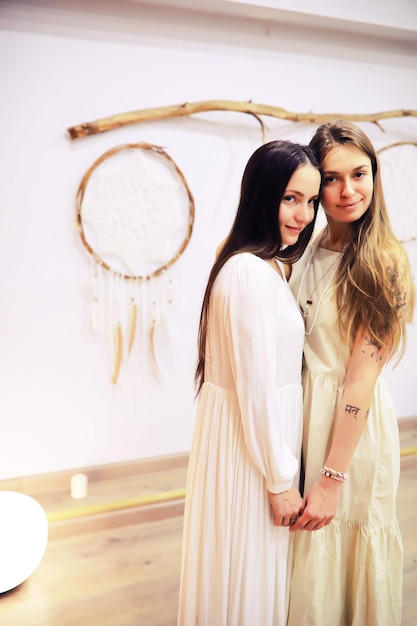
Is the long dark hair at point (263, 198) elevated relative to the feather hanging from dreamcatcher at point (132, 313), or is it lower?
elevated

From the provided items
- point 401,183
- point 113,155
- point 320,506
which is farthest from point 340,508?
point 401,183

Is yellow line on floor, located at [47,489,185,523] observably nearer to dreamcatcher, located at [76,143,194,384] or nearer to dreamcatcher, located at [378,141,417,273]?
dreamcatcher, located at [76,143,194,384]

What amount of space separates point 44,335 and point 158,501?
81 centimetres

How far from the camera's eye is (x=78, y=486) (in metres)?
2.28

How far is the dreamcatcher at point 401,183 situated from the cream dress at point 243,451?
5.60 feet

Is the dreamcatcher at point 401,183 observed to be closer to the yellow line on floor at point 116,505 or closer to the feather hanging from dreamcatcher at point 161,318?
the feather hanging from dreamcatcher at point 161,318

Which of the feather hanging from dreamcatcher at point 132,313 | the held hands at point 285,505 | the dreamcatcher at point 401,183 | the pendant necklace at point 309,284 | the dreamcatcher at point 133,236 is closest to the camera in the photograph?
the held hands at point 285,505

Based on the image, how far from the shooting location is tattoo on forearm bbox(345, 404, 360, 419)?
1.29 meters

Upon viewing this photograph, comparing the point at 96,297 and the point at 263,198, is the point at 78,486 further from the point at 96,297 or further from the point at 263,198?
the point at 263,198

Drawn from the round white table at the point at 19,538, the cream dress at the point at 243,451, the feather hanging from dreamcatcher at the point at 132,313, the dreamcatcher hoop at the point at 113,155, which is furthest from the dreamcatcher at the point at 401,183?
the round white table at the point at 19,538

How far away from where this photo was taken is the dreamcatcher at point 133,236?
2186mm

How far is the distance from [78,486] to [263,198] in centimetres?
157

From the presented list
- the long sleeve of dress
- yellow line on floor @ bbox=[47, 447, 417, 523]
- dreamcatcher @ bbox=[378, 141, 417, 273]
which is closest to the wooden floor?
yellow line on floor @ bbox=[47, 447, 417, 523]

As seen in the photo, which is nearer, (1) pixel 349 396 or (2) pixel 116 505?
(1) pixel 349 396
